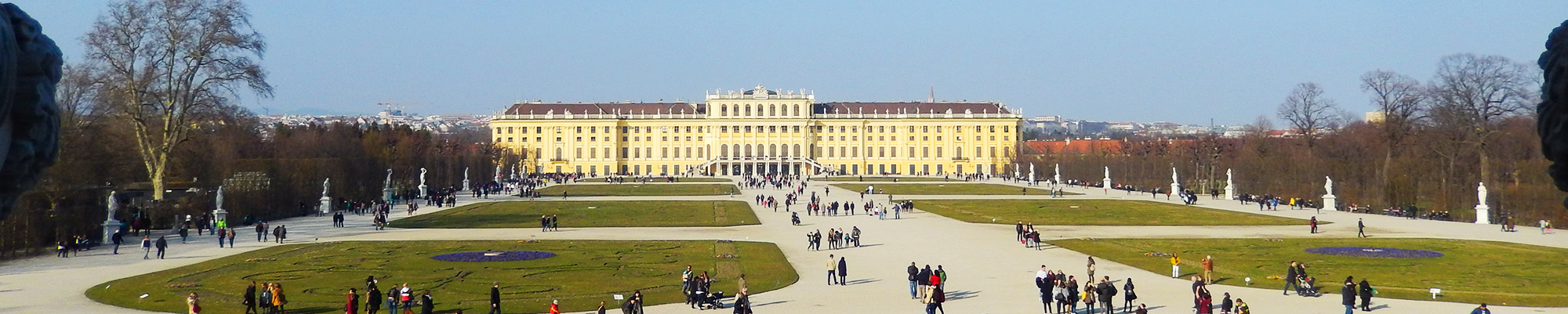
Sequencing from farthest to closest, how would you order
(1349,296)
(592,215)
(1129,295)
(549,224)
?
(592,215) → (549,224) → (1129,295) → (1349,296)

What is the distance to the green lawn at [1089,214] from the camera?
40.4 m

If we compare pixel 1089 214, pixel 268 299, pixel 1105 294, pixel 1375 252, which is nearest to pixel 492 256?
pixel 268 299

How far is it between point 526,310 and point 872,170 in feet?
373

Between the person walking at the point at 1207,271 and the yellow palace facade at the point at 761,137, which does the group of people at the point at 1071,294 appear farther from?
the yellow palace facade at the point at 761,137

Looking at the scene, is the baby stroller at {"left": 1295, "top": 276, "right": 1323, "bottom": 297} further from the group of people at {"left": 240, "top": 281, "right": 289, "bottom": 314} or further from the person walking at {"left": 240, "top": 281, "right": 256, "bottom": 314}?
the person walking at {"left": 240, "top": 281, "right": 256, "bottom": 314}

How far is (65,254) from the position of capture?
28297 mm

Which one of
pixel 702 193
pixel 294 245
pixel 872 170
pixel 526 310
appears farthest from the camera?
pixel 872 170

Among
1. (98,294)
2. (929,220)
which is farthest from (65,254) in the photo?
(929,220)

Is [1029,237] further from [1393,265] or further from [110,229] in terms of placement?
[110,229]

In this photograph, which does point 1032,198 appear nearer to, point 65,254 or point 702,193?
point 702,193

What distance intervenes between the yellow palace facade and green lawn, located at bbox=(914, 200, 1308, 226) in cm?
Answer: 7371

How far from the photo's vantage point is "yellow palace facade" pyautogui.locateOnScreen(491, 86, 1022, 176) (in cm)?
13112

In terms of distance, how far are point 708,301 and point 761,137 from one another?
113164mm

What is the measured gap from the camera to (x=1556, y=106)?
15.4 ft
